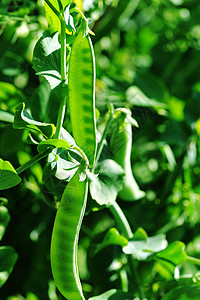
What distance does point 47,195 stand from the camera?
444 mm

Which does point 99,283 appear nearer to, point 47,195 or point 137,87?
point 47,195

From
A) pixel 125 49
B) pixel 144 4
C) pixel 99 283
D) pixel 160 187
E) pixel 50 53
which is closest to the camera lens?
pixel 50 53

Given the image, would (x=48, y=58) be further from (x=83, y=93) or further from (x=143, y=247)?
(x=143, y=247)

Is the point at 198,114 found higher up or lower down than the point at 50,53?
lower down

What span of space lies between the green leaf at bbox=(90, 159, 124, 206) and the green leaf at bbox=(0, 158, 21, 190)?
0.08 m

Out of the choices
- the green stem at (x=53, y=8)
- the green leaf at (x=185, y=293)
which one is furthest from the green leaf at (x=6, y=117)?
the green leaf at (x=185, y=293)

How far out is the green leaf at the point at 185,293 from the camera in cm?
44

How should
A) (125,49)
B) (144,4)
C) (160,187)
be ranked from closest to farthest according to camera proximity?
(160,187), (144,4), (125,49)

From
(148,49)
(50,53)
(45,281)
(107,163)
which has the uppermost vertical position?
(50,53)

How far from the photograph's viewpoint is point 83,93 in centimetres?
34

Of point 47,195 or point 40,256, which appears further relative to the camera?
point 40,256

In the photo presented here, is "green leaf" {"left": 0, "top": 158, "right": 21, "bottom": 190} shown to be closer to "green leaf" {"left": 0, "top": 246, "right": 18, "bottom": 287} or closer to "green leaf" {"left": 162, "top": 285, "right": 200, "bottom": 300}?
"green leaf" {"left": 0, "top": 246, "right": 18, "bottom": 287}

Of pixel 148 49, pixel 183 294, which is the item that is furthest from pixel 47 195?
pixel 148 49

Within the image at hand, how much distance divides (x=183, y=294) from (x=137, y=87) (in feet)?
1.15
